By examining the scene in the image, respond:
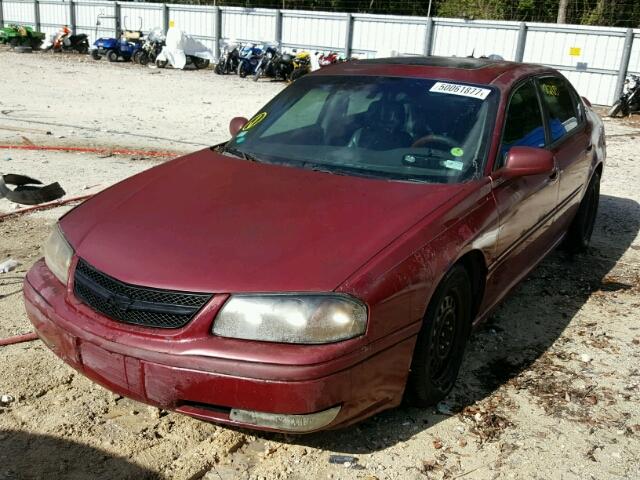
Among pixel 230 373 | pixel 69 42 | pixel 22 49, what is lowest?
pixel 22 49

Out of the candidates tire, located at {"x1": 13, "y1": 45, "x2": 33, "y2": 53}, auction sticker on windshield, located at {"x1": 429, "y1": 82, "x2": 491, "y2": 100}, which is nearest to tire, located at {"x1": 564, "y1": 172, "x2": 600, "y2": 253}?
auction sticker on windshield, located at {"x1": 429, "y1": 82, "x2": 491, "y2": 100}

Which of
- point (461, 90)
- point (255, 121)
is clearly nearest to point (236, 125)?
point (255, 121)

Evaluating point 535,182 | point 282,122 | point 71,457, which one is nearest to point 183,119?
point 282,122

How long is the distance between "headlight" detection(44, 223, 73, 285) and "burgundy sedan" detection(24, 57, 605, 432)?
0.02 m

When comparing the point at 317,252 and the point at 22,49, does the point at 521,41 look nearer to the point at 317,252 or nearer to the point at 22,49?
the point at 317,252

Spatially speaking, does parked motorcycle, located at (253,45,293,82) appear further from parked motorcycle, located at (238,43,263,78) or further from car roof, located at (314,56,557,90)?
car roof, located at (314,56,557,90)

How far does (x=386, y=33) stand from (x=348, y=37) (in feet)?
4.56

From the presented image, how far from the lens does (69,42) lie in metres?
28.0

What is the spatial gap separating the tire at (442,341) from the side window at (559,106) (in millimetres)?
1770

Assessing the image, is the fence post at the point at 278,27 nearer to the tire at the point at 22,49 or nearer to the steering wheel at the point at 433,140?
the tire at the point at 22,49

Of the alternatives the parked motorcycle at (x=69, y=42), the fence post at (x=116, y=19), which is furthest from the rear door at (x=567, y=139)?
the fence post at (x=116, y=19)

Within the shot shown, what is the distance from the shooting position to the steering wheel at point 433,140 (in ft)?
11.9

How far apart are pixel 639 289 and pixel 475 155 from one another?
2.36 m

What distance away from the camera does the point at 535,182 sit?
3.97 metres
